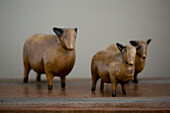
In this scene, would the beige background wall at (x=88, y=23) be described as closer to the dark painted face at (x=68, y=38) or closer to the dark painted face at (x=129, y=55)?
the dark painted face at (x=68, y=38)

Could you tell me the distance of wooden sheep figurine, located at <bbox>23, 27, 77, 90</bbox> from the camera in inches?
46.2

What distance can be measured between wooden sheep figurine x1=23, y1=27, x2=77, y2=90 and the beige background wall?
2.39 ft

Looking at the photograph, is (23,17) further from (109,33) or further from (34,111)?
(34,111)

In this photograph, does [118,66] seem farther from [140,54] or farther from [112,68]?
[140,54]

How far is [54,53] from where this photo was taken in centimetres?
121

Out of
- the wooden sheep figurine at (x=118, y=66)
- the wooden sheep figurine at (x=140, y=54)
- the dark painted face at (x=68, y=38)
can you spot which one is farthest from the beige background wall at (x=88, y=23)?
the wooden sheep figurine at (x=118, y=66)

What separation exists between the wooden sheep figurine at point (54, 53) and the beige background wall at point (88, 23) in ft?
2.39

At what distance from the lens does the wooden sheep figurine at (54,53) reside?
1173 millimetres

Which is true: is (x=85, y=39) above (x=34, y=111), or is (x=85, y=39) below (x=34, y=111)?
above

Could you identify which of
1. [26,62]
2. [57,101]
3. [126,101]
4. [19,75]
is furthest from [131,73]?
[19,75]

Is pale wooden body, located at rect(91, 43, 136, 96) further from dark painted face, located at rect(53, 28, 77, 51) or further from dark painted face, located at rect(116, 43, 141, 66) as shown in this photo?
dark painted face, located at rect(53, 28, 77, 51)

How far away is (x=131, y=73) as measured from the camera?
100 centimetres

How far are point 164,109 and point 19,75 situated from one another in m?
1.51

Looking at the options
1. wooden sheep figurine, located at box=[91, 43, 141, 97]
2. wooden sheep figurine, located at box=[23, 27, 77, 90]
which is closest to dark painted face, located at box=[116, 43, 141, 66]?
wooden sheep figurine, located at box=[91, 43, 141, 97]
